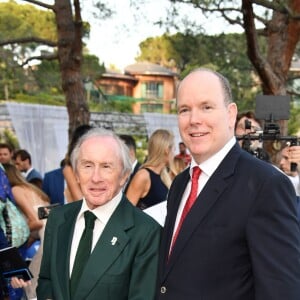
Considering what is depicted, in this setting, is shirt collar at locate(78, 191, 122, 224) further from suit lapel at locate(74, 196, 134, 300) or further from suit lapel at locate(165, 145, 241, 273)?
suit lapel at locate(165, 145, 241, 273)

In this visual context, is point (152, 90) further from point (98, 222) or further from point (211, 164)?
point (211, 164)

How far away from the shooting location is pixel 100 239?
1920 millimetres

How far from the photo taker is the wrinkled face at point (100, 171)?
1968 mm

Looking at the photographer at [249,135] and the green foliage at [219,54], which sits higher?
the green foliage at [219,54]

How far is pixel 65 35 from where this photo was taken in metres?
7.38

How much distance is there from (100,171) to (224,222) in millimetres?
600

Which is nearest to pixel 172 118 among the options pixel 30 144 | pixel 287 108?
pixel 30 144

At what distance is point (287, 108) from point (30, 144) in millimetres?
6817

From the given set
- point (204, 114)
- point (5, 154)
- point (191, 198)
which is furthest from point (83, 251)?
point (5, 154)

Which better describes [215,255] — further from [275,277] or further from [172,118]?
[172,118]

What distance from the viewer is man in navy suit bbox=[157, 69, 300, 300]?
1.50 metres

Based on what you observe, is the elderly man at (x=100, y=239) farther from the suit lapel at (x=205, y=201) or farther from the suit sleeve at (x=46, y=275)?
the suit lapel at (x=205, y=201)

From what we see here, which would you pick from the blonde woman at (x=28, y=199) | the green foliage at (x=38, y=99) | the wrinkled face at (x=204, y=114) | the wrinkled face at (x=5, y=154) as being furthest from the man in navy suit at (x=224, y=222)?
the green foliage at (x=38, y=99)

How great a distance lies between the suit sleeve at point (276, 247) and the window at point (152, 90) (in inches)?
2099
